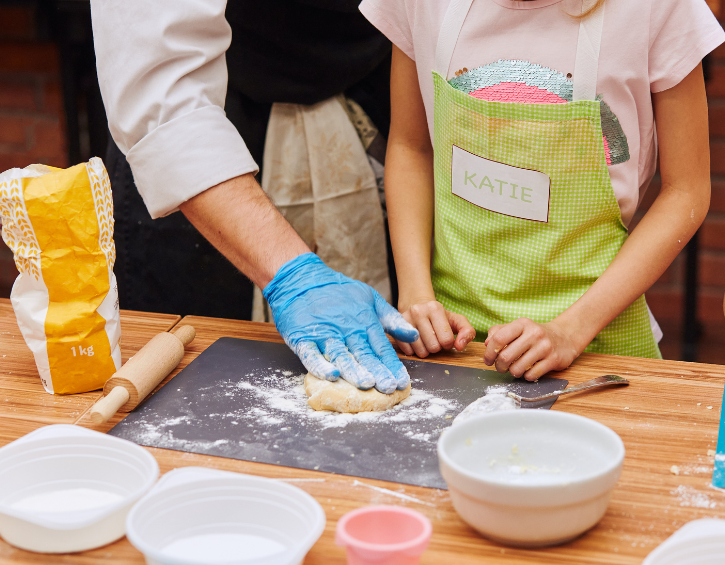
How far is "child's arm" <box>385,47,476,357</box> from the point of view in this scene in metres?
1.39

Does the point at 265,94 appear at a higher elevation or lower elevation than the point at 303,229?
higher

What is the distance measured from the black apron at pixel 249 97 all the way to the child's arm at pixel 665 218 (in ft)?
2.04

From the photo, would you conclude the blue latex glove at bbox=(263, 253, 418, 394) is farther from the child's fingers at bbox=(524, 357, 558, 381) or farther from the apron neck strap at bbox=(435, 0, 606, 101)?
the apron neck strap at bbox=(435, 0, 606, 101)

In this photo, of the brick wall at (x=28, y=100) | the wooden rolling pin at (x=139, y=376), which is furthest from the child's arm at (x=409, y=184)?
the brick wall at (x=28, y=100)

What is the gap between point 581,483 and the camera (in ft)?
2.18

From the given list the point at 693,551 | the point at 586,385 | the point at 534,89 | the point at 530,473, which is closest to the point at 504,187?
the point at 534,89

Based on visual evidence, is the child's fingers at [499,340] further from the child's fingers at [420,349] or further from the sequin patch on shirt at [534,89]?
the sequin patch on shirt at [534,89]

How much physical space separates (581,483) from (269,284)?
64cm

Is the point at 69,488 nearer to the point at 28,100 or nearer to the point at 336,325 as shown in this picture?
the point at 336,325

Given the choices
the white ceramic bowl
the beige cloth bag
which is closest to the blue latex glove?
the white ceramic bowl

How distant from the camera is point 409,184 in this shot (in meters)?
1.47

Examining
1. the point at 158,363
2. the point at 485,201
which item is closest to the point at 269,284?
the point at 158,363

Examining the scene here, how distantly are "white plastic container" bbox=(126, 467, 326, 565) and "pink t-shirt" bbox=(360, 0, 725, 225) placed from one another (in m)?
0.83

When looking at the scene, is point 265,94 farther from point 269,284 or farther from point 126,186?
point 269,284
